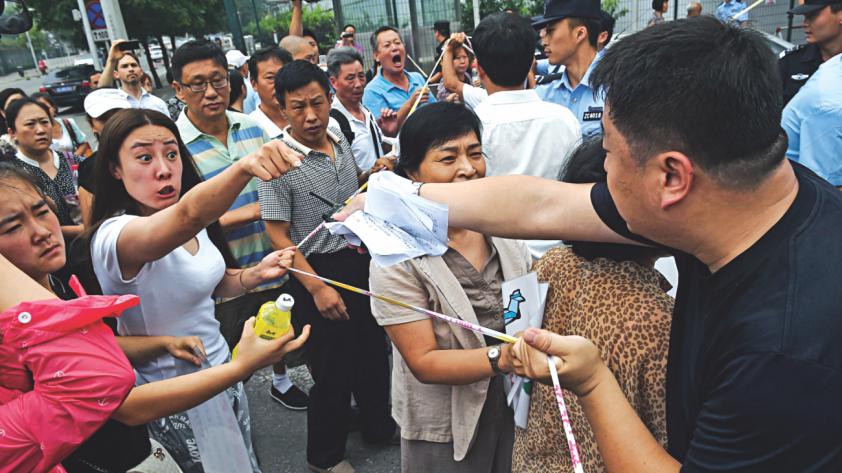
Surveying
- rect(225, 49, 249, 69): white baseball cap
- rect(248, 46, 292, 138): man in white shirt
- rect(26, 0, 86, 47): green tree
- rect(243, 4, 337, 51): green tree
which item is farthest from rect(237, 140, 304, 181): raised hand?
rect(26, 0, 86, 47): green tree

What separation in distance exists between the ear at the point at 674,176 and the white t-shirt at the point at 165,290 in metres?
1.63

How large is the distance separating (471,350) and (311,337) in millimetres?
1454

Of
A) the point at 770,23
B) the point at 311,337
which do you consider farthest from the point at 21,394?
the point at 770,23

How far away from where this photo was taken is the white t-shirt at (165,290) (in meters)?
1.87

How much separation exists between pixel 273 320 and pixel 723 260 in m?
1.21

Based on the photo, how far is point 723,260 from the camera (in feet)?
3.40

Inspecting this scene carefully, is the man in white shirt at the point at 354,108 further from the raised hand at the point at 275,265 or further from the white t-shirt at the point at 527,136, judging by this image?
the raised hand at the point at 275,265

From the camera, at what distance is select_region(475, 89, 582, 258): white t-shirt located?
9.17 feet

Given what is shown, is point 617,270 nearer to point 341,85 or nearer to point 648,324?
point 648,324

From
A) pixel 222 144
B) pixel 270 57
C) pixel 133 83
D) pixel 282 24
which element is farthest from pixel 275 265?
pixel 282 24

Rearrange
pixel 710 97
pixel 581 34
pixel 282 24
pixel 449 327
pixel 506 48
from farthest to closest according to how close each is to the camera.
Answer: pixel 282 24 → pixel 581 34 → pixel 506 48 → pixel 449 327 → pixel 710 97

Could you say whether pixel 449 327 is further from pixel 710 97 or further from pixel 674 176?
pixel 710 97

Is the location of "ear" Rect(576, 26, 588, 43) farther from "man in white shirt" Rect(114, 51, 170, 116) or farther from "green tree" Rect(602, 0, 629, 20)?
"green tree" Rect(602, 0, 629, 20)

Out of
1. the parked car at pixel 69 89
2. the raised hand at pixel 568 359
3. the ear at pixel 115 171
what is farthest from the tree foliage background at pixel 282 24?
the raised hand at pixel 568 359
